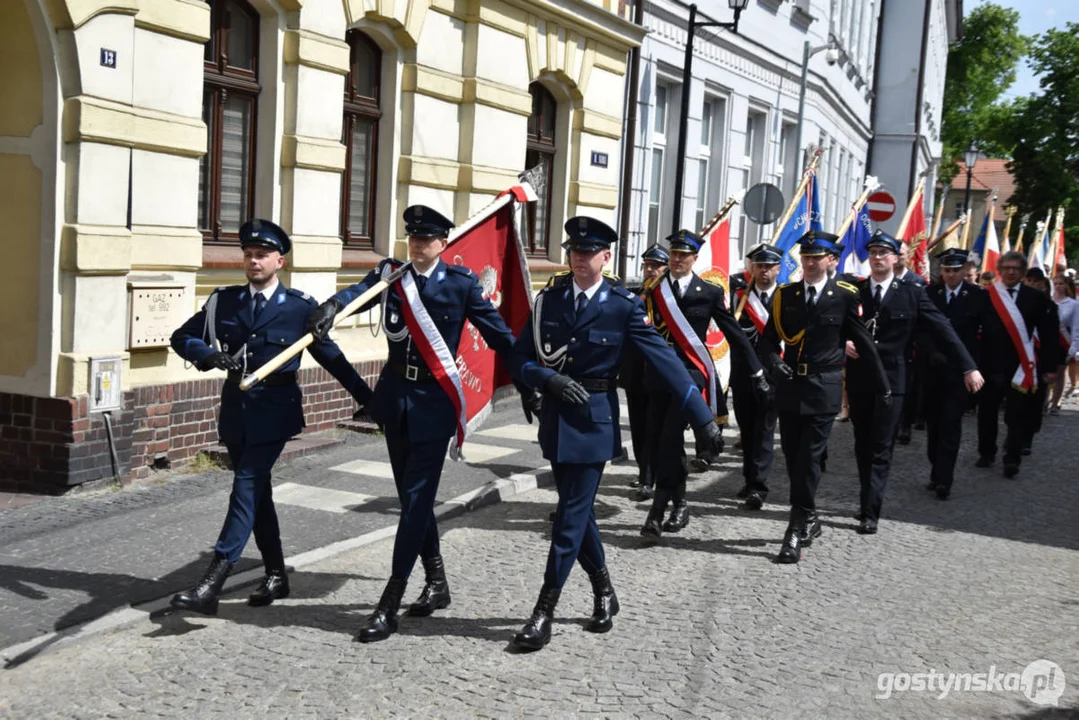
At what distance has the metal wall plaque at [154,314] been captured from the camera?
30.9 ft

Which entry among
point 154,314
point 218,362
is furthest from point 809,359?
point 154,314

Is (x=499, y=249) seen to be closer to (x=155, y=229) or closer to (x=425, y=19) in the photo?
(x=155, y=229)

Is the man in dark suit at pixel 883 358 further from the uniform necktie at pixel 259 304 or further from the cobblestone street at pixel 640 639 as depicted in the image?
the uniform necktie at pixel 259 304

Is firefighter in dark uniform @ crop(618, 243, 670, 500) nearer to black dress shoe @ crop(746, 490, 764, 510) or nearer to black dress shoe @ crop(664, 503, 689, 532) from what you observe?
black dress shoe @ crop(664, 503, 689, 532)

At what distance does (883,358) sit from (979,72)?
59.5 metres

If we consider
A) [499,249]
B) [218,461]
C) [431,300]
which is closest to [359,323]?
[218,461]

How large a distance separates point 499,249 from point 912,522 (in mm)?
3989

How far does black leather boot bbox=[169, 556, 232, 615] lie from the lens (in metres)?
6.00

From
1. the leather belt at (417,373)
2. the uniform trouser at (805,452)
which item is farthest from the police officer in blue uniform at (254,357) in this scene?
the uniform trouser at (805,452)

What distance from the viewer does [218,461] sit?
10.1m

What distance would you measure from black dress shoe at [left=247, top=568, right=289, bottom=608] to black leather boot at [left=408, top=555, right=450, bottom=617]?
68cm

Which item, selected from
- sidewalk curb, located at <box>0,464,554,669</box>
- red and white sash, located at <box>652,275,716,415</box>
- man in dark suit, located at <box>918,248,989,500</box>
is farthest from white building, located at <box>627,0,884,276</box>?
red and white sash, located at <box>652,275,716,415</box>

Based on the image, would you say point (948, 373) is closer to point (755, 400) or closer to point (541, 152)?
point (755, 400)

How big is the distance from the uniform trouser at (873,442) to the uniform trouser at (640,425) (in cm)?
150
